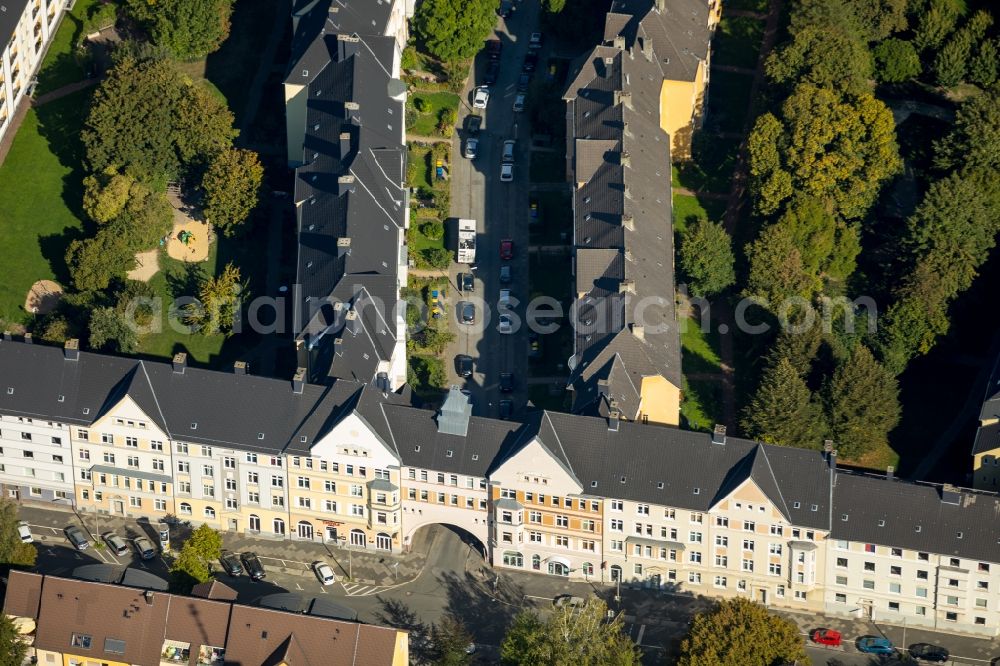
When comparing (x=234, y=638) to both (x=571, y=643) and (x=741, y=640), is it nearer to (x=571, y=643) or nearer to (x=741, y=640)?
(x=571, y=643)

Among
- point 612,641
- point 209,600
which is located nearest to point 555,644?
point 612,641

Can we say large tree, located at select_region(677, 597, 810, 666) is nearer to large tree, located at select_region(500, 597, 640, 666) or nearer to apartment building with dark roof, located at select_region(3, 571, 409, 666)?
large tree, located at select_region(500, 597, 640, 666)

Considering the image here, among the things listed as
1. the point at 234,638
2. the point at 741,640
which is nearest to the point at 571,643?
the point at 741,640

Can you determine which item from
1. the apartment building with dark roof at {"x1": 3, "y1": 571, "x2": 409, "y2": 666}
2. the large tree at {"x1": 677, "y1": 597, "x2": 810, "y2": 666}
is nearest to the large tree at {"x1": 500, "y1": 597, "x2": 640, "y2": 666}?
the large tree at {"x1": 677, "y1": 597, "x2": 810, "y2": 666}

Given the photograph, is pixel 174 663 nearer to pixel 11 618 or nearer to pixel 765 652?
pixel 11 618

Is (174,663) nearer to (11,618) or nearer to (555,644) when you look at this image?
(11,618)

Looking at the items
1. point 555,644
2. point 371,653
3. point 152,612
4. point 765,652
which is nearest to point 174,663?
point 152,612
